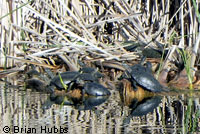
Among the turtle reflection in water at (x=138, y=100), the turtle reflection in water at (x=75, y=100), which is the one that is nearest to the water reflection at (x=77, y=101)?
the turtle reflection in water at (x=75, y=100)

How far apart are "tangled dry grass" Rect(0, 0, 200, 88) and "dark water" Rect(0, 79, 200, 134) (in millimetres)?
1367

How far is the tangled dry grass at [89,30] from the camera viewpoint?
7.97m

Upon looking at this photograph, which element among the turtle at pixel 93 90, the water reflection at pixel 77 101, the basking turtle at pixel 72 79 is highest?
the basking turtle at pixel 72 79

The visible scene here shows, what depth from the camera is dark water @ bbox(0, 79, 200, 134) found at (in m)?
4.88

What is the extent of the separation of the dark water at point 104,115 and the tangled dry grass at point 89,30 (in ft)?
4.48

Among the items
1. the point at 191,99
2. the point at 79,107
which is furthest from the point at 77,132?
the point at 191,99

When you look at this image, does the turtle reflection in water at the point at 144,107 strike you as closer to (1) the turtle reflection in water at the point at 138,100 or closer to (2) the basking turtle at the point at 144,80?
(1) the turtle reflection in water at the point at 138,100

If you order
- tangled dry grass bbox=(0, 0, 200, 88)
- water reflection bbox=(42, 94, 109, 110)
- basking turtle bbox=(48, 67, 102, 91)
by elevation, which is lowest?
water reflection bbox=(42, 94, 109, 110)

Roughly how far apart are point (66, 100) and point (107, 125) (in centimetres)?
154

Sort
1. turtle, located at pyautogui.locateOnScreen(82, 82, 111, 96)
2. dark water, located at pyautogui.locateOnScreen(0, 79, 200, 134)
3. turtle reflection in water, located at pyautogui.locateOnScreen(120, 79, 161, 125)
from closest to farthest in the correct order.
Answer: dark water, located at pyautogui.locateOnScreen(0, 79, 200, 134), turtle reflection in water, located at pyautogui.locateOnScreen(120, 79, 161, 125), turtle, located at pyautogui.locateOnScreen(82, 82, 111, 96)

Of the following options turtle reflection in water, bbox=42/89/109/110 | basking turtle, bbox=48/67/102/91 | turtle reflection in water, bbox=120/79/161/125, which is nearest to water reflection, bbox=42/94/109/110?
turtle reflection in water, bbox=42/89/109/110

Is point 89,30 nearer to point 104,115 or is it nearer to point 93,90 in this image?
point 93,90

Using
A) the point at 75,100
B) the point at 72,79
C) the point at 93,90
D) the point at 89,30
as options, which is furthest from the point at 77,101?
the point at 89,30

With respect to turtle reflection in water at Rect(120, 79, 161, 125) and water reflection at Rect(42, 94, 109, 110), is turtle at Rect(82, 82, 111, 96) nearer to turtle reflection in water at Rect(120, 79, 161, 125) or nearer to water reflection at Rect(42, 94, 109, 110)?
water reflection at Rect(42, 94, 109, 110)
